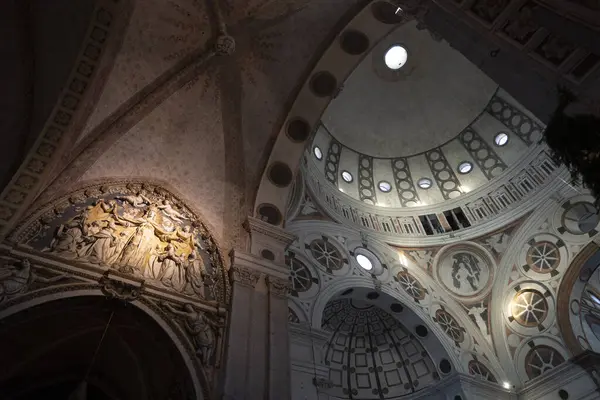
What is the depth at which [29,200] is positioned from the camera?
6812mm

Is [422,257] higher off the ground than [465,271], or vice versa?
[422,257]

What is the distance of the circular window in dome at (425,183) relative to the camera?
18750mm

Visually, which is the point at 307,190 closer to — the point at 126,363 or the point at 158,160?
the point at 158,160

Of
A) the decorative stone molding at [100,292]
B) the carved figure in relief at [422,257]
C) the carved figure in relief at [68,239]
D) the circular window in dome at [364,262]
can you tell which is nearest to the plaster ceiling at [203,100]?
the carved figure in relief at [68,239]

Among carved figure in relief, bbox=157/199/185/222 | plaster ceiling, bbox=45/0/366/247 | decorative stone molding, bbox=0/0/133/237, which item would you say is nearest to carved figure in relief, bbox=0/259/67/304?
decorative stone molding, bbox=0/0/133/237

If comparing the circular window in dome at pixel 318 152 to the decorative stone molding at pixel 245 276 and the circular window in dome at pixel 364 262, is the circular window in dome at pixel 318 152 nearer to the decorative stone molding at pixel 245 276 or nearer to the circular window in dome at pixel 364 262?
the circular window in dome at pixel 364 262

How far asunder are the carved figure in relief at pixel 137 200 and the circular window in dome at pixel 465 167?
14363mm

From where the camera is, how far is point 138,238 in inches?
297

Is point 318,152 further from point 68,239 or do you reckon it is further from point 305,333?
point 68,239

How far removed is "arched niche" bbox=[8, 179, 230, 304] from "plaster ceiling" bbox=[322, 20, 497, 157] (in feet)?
36.4

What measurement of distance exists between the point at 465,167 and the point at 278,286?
516 inches

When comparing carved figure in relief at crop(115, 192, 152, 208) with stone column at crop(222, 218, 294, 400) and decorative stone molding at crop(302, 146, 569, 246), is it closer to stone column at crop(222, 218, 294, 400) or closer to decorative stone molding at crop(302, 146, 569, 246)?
stone column at crop(222, 218, 294, 400)

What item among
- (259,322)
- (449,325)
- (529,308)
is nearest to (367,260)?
(449,325)

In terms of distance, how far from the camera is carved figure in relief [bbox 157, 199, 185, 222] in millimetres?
8281
